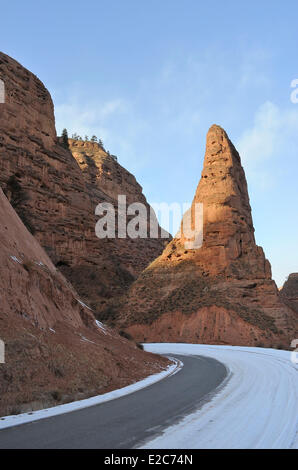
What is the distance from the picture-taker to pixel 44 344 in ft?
36.8

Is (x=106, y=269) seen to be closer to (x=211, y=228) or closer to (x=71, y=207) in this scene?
(x=71, y=207)

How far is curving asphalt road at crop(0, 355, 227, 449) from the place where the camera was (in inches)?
214

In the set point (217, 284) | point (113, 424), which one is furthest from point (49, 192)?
point (113, 424)

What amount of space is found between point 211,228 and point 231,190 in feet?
19.2

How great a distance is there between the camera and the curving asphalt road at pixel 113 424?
17.9 ft

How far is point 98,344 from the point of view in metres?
15.0

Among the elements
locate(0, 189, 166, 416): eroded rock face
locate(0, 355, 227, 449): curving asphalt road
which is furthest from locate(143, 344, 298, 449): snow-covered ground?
locate(0, 189, 166, 416): eroded rock face

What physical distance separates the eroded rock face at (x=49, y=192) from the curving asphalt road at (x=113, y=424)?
3885cm

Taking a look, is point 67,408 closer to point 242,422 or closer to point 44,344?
point 44,344

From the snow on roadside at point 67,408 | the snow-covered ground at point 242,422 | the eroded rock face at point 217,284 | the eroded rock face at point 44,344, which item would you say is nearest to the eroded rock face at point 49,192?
the eroded rock face at point 217,284

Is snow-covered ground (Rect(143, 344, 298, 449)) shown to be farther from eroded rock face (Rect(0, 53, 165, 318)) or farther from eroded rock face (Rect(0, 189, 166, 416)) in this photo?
eroded rock face (Rect(0, 53, 165, 318))

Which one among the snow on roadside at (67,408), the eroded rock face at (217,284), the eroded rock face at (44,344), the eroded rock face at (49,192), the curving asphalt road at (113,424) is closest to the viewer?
the curving asphalt road at (113,424)

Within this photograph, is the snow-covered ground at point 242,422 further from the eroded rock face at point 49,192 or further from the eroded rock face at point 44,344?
the eroded rock face at point 49,192
